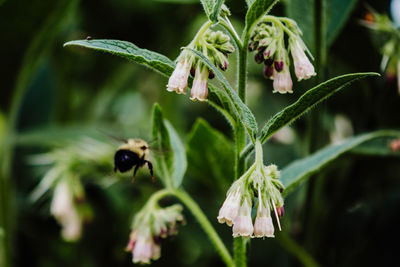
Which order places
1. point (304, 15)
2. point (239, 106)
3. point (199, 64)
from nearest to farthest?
point (239, 106), point (199, 64), point (304, 15)

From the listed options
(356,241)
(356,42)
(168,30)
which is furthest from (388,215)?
(168,30)

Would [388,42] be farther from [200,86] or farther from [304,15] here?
[200,86]

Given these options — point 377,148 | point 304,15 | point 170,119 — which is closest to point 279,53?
point 304,15

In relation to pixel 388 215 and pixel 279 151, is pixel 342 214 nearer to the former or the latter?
pixel 388 215

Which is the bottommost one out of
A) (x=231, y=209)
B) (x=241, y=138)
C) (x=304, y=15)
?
(x=231, y=209)

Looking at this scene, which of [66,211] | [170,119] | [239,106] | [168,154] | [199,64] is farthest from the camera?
[170,119]

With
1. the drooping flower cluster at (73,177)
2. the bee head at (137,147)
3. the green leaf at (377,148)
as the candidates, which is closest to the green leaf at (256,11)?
the bee head at (137,147)

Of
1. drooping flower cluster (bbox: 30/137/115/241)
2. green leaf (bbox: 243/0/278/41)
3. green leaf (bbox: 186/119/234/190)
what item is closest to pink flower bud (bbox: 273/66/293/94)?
green leaf (bbox: 243/0/278/41)

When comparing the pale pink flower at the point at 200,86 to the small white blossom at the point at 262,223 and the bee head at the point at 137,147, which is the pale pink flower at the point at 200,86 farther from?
the bee head at the point at 137,147
